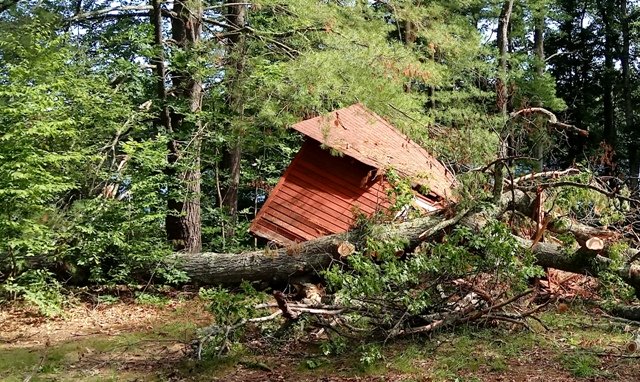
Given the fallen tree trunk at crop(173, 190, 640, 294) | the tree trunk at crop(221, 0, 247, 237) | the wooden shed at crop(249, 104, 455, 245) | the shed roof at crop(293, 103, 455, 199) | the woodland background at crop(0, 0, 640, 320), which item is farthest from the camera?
the tree trunk at crop(221, 0, 247, 237)

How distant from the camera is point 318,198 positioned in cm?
987

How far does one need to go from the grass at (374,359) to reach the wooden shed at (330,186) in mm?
3662

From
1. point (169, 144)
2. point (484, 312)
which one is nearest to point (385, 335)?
point (484, 312)

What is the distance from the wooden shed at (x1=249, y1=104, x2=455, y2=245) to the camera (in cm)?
963

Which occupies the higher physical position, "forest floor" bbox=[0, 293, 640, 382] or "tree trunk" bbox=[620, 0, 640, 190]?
"tree trunk" bbox=[620, 0, 640, 190]

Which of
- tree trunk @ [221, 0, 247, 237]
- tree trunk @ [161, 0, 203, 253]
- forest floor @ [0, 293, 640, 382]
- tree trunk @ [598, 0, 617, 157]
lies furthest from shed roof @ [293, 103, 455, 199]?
tree trunk @ [598, 0, 617, 157]

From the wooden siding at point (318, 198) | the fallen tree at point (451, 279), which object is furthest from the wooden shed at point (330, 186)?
the fallen tree at point (451, 279)

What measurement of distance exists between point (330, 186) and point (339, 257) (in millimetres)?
2317

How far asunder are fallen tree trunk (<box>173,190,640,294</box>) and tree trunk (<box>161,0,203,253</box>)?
1.21 metres

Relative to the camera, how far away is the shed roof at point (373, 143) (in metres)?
9.35

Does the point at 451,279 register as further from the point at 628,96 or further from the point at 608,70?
the point at 608,70

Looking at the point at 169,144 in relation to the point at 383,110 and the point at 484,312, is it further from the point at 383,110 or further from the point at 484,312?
the point at 484,312

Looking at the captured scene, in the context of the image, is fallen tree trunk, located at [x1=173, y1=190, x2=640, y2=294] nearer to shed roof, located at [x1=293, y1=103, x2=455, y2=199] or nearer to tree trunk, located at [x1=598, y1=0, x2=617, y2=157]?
shed roof, located at [x1=293, y1=103, x2=455, y2=199]

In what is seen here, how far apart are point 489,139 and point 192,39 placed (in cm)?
640
